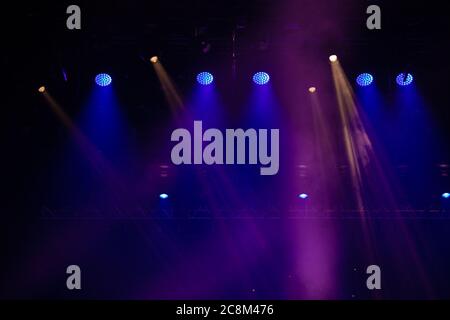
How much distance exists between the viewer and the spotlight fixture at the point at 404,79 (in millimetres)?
6102

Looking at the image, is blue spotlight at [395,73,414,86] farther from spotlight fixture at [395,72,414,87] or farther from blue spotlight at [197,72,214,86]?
blue spotlight at [197,72,214,86]

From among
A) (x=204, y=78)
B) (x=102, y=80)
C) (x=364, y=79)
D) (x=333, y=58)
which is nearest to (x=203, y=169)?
(x=204, y=78)

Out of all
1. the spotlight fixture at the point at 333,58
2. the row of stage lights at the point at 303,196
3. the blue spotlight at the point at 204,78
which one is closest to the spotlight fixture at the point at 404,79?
the spotlight fixture at the point at 333,58

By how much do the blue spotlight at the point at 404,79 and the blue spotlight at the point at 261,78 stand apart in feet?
3.80

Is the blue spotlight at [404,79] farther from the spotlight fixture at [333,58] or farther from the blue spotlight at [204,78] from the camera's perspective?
the blue spotlight at [204,78]

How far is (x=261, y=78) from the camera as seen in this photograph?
6.14 metres

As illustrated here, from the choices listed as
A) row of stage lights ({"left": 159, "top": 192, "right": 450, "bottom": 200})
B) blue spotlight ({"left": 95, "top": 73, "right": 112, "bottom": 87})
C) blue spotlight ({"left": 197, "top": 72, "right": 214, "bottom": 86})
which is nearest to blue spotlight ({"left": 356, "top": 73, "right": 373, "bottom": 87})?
row of stage lights ({"left": 159, "top": 192, "right": 450, "bottom": 200})

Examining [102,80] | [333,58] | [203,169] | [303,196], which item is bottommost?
[303,196]

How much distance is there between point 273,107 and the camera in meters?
6.14

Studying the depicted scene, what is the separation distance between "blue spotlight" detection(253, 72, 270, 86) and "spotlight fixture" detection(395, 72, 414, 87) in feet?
3.80

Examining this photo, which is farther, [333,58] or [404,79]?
[404,79]

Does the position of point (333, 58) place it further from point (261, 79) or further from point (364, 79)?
point (261, 79)

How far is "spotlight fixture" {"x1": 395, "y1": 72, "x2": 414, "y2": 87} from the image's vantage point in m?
6.10
